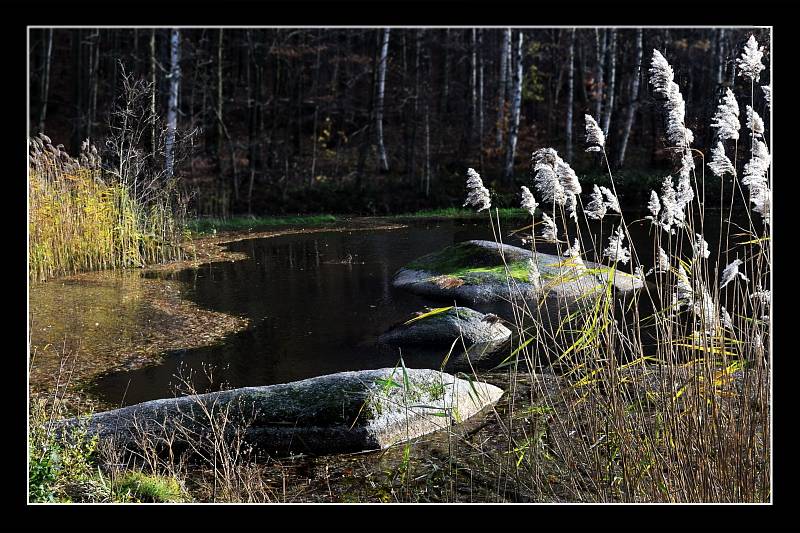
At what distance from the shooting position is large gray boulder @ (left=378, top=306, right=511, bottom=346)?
5826 mm

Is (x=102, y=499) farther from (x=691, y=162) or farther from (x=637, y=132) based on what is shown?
(x=637, y=132)

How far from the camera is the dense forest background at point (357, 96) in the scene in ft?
44.2

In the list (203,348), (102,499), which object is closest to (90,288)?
(203,348)

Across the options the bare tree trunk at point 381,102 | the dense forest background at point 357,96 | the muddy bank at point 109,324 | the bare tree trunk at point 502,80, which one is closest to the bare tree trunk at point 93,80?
the dense forest background at point 357,96

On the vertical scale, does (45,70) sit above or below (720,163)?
above

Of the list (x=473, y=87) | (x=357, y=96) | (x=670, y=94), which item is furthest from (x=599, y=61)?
(x=670, y=94)

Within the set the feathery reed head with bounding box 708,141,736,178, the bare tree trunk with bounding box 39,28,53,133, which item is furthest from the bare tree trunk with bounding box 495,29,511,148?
the feathery reed head with bounding box 708,141,736,178

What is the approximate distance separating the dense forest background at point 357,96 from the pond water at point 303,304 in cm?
410

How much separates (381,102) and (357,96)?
244 centimetres

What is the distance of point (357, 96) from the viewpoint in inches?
730

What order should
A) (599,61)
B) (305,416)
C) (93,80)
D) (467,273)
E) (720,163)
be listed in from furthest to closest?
(599,61), (93,80), (467,273), (305,416), (720,163)

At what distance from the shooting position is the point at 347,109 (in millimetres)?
17484

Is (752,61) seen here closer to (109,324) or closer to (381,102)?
(109,324)

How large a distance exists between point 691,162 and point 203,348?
151 inches
